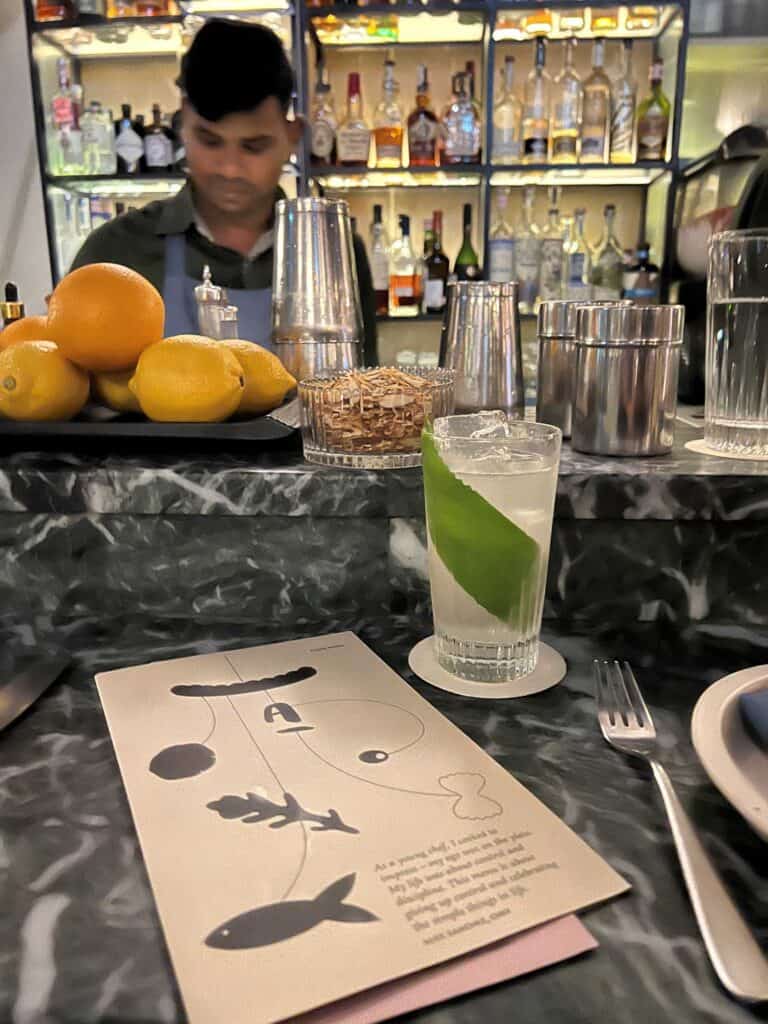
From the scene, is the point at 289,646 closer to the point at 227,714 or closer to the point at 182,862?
the point at 227,714

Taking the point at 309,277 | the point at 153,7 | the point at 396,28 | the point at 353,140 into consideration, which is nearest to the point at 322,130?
the point at 353,140

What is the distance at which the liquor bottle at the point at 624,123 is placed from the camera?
244 centimetres

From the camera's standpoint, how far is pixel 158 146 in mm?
2510

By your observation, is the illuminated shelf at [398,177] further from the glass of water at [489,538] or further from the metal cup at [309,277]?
the glass of water at [489,538]

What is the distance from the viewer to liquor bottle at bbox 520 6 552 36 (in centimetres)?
238

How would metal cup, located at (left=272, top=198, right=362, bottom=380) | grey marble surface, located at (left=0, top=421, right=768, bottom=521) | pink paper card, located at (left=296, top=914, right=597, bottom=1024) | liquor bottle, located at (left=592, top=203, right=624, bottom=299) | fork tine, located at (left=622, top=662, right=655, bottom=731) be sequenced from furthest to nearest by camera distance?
liquor bottle, located at (left=592, top=203, right=624, bottom=299), metal cup, located at (left=272, top=198, right=362, bottom=380), grey marble surface, located at (left=0, top=421, right=768, bottom=521), fork tine, located at (left=622, top=662, right=655, bottom=731), pink paper card, located at (left=296, top=914, right=597, bottom=1024)

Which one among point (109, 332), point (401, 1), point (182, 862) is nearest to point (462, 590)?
point (182, 862)

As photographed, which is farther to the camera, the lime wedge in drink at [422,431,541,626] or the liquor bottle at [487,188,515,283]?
the liquor bottle at [487,188,515,283]

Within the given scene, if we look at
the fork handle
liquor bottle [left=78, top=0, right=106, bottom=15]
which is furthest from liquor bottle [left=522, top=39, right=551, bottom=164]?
the fork handle

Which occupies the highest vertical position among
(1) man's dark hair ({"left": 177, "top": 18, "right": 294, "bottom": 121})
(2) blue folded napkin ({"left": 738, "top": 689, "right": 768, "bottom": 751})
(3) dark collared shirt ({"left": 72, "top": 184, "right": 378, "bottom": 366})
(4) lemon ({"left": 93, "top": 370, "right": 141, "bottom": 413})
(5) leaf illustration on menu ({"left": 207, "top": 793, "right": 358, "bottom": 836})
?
(1) man's dark hair ({"left": 177, "top": 18, "right": 294, "bottom": 121})

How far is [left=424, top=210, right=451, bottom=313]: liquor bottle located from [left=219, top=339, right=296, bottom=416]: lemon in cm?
187

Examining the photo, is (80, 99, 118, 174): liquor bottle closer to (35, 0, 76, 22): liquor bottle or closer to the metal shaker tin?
(35, 0, 76, 22): liquor bottle

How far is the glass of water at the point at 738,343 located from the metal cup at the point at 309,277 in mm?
457

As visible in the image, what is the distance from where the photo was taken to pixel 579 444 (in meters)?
0.74
